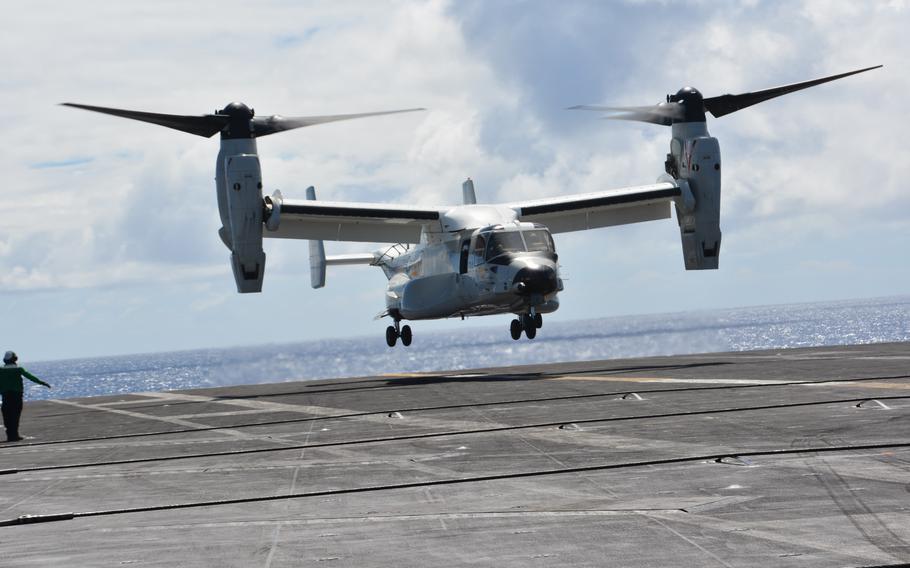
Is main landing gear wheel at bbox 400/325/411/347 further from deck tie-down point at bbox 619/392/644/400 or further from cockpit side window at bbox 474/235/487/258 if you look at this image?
deck tie-down point at bbox 619/392/644/400

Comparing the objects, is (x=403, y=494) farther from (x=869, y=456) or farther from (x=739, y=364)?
(x=739, y=364)

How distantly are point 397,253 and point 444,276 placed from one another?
777cm

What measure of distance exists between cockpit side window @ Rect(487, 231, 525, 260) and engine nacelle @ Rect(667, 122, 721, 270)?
710 cm

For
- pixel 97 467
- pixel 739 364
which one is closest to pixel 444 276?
pixel 739 364

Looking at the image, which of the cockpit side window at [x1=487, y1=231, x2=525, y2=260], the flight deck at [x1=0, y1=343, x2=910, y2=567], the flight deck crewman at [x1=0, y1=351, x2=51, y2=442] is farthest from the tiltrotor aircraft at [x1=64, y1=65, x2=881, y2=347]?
the flight deck crewman at [x1=0, y1=351, x2=51, y2=442]

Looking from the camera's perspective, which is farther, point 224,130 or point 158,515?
point 224,130

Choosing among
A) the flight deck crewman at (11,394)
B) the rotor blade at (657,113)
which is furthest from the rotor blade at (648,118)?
the flight deck crewman at (11,394)

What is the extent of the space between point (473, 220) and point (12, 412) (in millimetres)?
15179

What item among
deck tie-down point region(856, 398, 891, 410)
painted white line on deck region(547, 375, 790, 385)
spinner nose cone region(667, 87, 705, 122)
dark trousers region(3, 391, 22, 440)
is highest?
spinner nose cone region(667, 87, 705, 122)

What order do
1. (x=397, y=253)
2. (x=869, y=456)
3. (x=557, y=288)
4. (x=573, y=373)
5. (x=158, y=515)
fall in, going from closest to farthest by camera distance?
(x=158, y=515)
(x=869, y=456)
(x=557, y=288)
(x=573, y=373)
(x=397, y=253)

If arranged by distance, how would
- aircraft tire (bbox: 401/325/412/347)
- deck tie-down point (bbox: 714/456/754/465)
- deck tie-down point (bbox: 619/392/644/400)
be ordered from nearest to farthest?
deck tie-down point (bbox: 714/456/754/465) → deck tie-down point (bbox: 619/392/644/400) → aircraft tire (bbox: 401/325/412/347)

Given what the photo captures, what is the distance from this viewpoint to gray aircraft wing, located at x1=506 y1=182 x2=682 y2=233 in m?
34.7

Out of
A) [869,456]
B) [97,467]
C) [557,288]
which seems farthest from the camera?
[557,288]

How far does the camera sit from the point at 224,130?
102 ft
